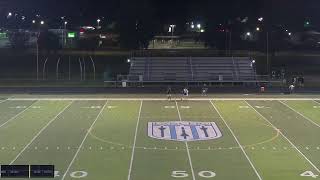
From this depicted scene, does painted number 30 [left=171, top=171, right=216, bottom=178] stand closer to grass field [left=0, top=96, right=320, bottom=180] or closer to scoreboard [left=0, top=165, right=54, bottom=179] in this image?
grass field [left=0, top=96, right=320, bottom=180]

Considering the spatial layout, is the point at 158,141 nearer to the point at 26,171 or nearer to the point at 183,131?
the point at 183,131

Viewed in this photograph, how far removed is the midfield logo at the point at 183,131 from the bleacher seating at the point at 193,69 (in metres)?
17.9

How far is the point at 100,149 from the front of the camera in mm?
21531

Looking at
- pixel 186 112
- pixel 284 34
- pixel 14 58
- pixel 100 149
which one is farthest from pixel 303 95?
pixel 284 34

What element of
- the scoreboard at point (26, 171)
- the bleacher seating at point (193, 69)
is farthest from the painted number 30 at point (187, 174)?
the bleacher seating at point (193, 69)

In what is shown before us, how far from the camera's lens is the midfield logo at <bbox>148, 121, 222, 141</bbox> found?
24.0 metres

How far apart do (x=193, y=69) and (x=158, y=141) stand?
24790 mm

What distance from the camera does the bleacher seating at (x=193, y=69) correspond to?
45812 millimetres

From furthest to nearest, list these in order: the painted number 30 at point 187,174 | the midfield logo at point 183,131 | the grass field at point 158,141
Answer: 1. the midfield logo at point 183,131
2. the grass field at point 158,141
3. the painted number 30 at point 187,174

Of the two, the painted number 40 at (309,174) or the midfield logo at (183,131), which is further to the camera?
the midfield logo at (183,131)

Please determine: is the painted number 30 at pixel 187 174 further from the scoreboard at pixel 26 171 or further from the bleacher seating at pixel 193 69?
the bleacher seating at pixel 193 69

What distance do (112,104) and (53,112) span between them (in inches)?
176

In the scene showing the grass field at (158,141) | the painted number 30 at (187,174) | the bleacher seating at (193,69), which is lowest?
the painted number 30 at (187,174)

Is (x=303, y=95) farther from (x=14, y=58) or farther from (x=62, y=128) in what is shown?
(x=14, y=58)
